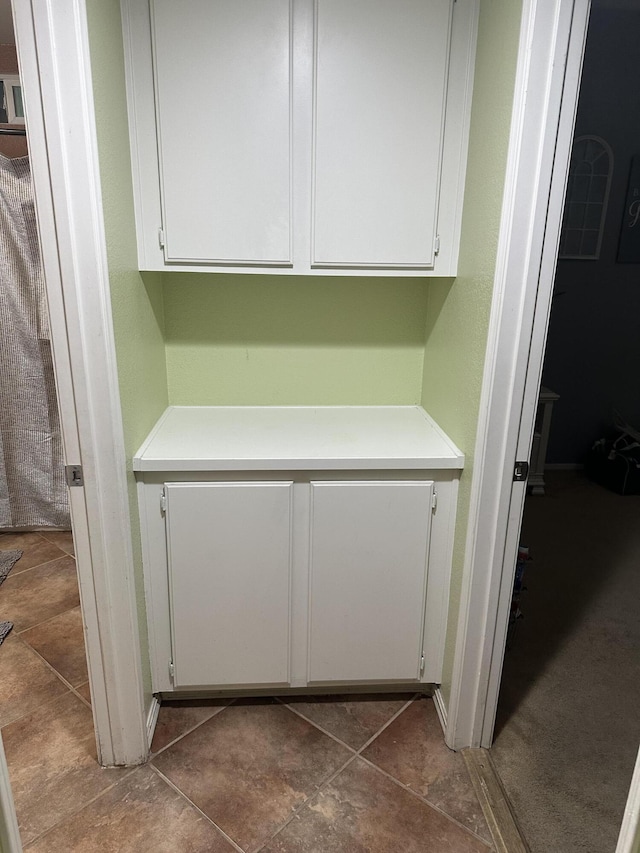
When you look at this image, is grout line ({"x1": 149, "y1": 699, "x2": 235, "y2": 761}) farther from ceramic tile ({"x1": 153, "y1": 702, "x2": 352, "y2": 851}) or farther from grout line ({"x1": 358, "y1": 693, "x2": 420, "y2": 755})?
grout line ({"x1": 358, "y1": 693, "x2": 420, "y2": 755})

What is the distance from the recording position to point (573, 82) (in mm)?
1219

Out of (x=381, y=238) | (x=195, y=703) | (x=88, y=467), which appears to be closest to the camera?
(x=88, y=467)

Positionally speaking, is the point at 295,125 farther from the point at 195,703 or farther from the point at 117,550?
the point at 195,703

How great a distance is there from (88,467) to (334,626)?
0.88m

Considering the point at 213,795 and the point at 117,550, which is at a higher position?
the point at 117,550

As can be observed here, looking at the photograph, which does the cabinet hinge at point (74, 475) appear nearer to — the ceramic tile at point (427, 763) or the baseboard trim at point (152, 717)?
the baseboard trim at point (152, 717)

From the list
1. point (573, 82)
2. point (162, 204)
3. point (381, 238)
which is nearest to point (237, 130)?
point (162, 204)

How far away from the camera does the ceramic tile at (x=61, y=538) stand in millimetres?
2793

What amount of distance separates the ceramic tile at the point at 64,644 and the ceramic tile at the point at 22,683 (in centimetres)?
3

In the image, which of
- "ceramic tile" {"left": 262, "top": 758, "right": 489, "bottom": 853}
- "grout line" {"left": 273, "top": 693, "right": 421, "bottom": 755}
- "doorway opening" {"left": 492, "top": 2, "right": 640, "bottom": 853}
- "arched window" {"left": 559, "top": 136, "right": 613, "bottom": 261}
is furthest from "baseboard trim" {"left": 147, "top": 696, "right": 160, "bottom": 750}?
"arched window" {"left": 559, "top": 136, "right": 613, "bottom": 261}

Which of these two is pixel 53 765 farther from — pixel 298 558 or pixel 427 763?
pixel 427 763

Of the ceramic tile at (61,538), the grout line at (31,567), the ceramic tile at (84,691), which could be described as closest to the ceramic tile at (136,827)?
the ceramic tile at (84,691)

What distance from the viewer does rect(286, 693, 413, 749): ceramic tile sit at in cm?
174

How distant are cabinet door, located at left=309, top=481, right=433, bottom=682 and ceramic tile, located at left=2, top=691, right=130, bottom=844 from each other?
69cm
